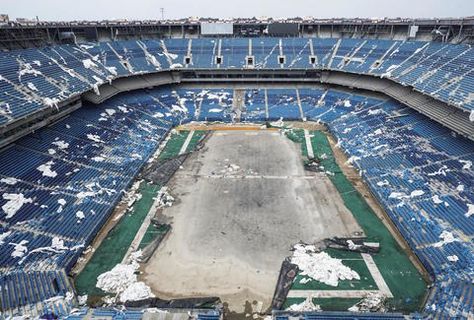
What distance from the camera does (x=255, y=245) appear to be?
19031mm

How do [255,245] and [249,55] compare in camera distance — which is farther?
[249,55]

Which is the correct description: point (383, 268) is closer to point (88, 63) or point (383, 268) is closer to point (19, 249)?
point (19, 249)

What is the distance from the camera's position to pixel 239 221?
21.2m

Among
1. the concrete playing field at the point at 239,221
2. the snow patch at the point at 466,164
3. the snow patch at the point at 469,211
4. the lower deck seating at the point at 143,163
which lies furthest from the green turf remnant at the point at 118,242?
the snow patch at the point at 466,164

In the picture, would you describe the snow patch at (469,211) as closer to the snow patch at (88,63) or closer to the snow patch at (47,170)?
the snow patch at (47,170)

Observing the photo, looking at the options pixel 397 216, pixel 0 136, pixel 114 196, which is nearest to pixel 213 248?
pixel 114 196

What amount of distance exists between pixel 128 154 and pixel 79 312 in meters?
16.8

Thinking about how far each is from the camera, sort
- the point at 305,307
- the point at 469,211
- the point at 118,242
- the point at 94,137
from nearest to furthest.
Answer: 1. the point at 305,307
2. the point at 469,211
3. the point at 118,242
4. the point at 94,137

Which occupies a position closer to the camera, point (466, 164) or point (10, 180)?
point (10, 180)

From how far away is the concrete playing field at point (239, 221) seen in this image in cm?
1658

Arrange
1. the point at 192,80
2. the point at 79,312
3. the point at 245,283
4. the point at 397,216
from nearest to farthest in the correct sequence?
the point at 79,312, the point at 245,283, the point at 397,216, the point at 192,80

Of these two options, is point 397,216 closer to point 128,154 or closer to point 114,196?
point 114,196

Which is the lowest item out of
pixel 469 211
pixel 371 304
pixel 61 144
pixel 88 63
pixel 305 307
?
pixel 305 307

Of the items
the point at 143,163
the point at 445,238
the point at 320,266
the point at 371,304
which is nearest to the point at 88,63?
the point at 143,163
